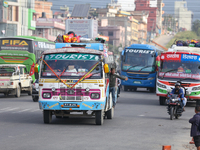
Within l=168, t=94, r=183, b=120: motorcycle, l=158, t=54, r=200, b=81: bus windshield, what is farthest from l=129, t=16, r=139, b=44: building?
l=168, t=94, r=183, b=120: motorcycle

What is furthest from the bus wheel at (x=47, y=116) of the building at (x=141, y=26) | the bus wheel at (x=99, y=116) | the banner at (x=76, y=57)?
the building at (x=141, y=26)

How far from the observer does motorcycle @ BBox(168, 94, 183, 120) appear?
51.9 feet

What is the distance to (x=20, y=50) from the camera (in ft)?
98.6

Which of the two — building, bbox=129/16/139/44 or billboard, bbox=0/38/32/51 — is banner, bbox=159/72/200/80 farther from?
building, bbox=129/16/139/44

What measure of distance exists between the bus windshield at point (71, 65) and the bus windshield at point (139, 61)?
19.4m

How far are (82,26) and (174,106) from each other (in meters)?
79.9

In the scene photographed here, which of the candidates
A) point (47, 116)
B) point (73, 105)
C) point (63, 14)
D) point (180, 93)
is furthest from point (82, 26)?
point (73, 105)

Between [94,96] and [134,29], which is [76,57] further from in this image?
[134,29]

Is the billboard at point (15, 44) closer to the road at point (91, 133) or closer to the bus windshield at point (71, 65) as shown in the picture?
the road at point (91, 133)

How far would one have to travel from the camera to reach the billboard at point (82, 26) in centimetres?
9175

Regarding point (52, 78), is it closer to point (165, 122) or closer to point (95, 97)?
point (95, 97)

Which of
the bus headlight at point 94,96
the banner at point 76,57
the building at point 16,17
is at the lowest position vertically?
the bus headlight at point 94,96

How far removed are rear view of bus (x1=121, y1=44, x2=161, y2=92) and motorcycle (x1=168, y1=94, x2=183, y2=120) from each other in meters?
16.1

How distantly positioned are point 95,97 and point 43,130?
1.93 meters
